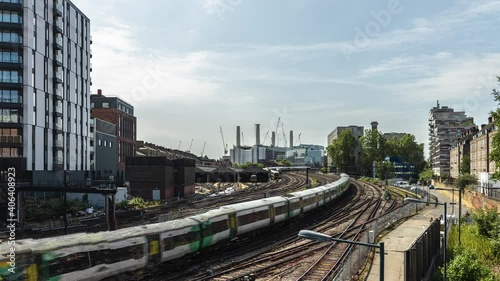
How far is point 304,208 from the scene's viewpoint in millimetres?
46344

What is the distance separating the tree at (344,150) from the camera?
14825 cm

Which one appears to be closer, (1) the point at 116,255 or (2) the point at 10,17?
(1) the point at 116,255

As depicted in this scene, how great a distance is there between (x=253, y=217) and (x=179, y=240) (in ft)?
31.1

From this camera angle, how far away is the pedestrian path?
25.0 m

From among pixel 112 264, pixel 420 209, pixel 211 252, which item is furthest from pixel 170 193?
pixel 112 264

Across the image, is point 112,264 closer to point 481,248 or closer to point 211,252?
point 211,252

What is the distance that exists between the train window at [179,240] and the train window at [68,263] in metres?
5.25

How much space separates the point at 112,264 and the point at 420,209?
4397 centimetres

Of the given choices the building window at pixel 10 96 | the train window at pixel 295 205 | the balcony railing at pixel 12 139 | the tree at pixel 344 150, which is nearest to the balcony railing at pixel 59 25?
the building window at pixel 10 96

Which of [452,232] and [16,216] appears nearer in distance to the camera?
[452,232]

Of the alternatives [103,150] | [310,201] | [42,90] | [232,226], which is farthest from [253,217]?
[103,150]

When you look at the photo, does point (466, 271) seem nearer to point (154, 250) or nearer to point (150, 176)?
point (154, 250)

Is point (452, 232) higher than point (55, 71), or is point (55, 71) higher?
point (55, 71)

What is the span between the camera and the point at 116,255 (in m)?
22.2
